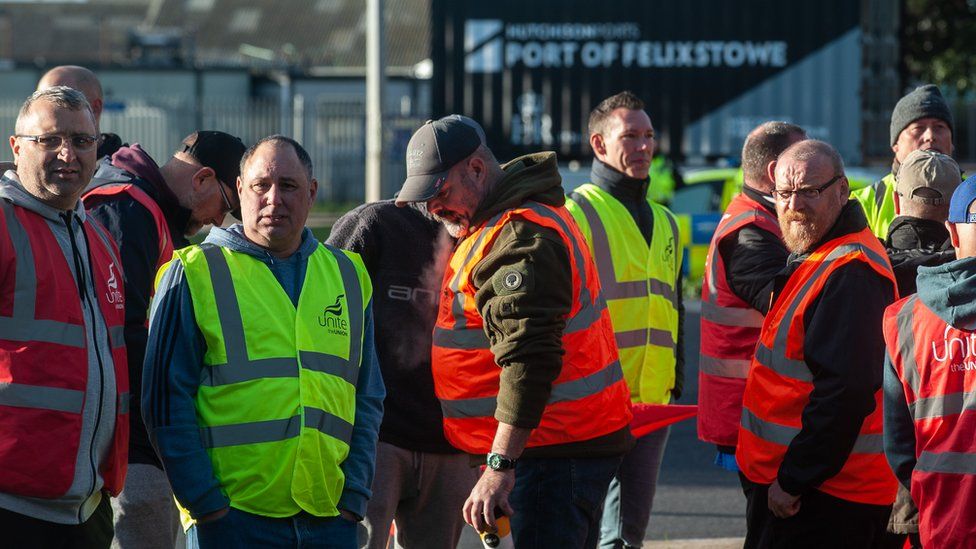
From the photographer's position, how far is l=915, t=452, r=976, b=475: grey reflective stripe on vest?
3.52 m

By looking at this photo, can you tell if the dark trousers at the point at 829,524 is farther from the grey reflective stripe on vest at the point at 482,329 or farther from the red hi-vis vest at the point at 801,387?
the grey reflective stripe on vest at the point at 482,329

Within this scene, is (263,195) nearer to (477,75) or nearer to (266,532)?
(266,532)

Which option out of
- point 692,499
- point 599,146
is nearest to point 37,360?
point 599,146

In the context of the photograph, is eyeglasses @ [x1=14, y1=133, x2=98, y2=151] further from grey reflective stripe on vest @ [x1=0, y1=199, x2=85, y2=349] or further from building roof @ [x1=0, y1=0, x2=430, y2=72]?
building roof @ [x1=0, y1=0, x2=430, y2=72]

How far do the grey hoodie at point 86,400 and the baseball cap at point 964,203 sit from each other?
7.93 ft

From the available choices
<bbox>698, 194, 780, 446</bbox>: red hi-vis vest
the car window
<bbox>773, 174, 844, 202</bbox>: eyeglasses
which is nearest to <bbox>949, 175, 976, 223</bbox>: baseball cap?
<bbox>773, 174, 844, 202</bbox>: eyeglasses

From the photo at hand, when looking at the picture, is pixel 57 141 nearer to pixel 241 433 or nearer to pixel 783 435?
pixel 241 433

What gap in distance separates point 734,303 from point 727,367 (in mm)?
239

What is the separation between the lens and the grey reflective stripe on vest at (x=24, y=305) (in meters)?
3.54

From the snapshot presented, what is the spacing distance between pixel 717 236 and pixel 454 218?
1.24m

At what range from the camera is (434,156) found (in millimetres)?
4172

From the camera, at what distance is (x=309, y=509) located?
368 centimetres

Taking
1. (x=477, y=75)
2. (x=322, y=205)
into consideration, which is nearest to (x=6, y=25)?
(x=322, y=205)

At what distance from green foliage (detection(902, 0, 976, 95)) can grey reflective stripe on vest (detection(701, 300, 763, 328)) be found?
21.4 metres
